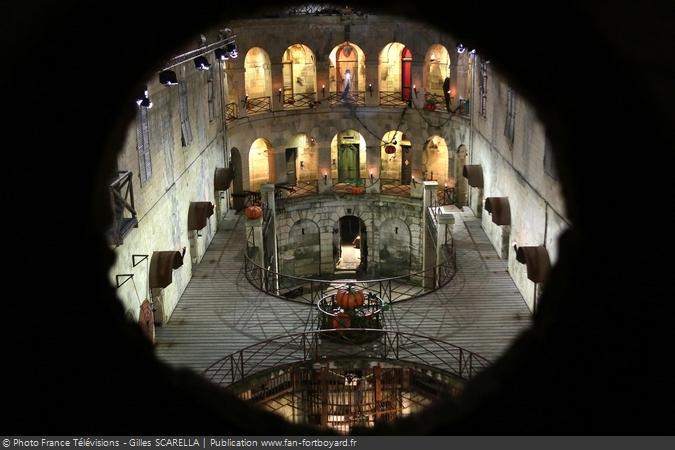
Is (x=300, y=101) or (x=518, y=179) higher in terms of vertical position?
(x=300, y=101)

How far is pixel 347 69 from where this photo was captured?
35.7 m

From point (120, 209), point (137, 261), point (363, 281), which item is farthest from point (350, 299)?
point (120, 209)

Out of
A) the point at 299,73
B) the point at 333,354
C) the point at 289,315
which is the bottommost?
the point at 333,354

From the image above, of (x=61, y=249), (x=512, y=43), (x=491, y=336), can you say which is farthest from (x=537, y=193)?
(x=61, y=249)

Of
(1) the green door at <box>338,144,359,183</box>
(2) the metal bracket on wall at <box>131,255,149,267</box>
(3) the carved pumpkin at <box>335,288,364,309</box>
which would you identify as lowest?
(3) the carved pumpkin at <box>335,288,364,309</box>

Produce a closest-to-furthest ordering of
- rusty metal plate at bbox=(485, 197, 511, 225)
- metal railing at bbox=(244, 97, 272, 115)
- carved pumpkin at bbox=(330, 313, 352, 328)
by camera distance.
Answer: carved pumpkin at bbox=(330, 313, 352, 328), rusty metal plate at bbox=(485, 197, 511, 225), metal railing at bbox=(244, 97, 272, 115)

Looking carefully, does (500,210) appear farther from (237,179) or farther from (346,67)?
(346,67)

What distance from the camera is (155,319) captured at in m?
20.0

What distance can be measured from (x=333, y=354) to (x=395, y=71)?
20.0 meters

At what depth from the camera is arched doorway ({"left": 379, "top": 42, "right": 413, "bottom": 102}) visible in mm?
35009

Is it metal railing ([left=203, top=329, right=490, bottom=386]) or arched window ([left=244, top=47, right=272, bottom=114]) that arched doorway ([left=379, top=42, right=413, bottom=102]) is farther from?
metal railing ([left=203, top=329, right=490, bottom=386])

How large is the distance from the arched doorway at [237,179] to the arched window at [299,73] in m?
4.17

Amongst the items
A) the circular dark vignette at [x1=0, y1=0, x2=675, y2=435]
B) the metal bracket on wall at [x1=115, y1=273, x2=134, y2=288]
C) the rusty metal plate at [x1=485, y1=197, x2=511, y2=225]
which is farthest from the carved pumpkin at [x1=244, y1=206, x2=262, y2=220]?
the circular dark vignette at [x1=0, y1=0, x2=675, y2=435]

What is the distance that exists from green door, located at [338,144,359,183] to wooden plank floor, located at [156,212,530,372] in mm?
13241
